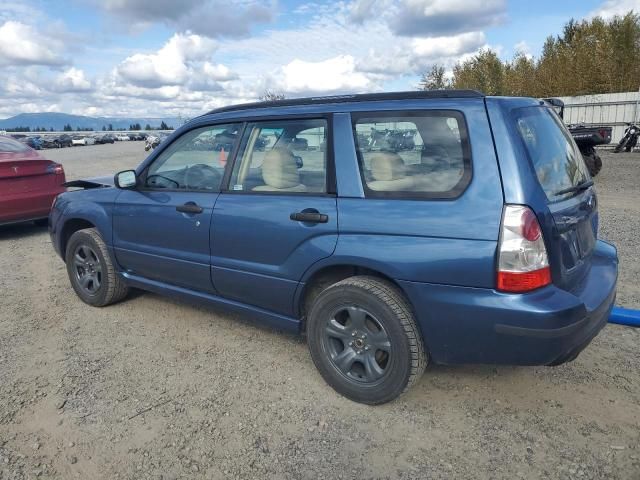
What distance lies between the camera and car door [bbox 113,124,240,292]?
3.67m

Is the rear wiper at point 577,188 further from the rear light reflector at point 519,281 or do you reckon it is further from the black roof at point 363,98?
the black roof at point 363,98

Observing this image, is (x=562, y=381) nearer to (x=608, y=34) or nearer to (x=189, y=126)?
(x=189, y=126)

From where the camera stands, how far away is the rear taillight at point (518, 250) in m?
2.46

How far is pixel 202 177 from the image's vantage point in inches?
149

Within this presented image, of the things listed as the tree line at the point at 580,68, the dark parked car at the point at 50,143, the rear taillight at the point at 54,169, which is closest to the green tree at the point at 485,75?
the tree line at the point at 580,68

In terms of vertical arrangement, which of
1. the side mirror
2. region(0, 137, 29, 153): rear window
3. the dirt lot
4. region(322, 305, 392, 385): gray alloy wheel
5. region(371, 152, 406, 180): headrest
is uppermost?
region(0, 137, 29, 153): rear window

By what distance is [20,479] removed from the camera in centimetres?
249

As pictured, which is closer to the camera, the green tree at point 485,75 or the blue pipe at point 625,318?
the blue pipe at point 625,318

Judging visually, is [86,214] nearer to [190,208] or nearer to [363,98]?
[190,208]

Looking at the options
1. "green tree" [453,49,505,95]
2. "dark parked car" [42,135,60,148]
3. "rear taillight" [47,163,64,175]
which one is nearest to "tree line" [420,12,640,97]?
"green tree" [453,49,505,95]

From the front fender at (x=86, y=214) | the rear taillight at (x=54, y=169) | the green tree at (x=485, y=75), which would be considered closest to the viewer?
the front fender at (x=86, y=214)

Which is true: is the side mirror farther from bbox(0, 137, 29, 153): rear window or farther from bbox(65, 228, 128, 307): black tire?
bbox(0, 137, 29, 153): rear window

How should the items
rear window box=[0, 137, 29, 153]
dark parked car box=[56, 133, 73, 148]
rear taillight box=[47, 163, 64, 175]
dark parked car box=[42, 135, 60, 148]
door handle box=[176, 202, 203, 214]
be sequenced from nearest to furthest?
door handle box=[176, 202, 203, 214], rear window box=[0, 137, 29, 153], rear taillight box=[47, 163, 64, 175], dark parked car box=[42, 135, 60, 148], dark parked car box=[56, 133, 73, 148]

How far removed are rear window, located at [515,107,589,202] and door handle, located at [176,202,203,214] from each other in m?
2.14
